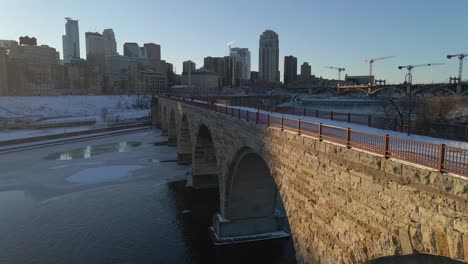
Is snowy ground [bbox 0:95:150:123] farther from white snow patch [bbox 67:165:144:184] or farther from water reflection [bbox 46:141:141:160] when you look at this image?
white snow patch [bbox 67:165:144:184]

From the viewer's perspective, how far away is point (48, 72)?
18862 cm

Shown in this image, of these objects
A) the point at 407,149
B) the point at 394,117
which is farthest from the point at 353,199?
the point at 394,117

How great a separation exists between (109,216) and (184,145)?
19228 mm

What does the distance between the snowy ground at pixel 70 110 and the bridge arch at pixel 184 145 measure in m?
43.1

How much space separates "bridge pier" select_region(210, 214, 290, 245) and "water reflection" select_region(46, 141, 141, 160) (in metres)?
31.9

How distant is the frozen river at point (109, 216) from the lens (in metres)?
20.5

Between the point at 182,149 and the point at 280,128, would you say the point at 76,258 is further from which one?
the point at 182,149

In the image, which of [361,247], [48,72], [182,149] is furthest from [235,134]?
[48,72]

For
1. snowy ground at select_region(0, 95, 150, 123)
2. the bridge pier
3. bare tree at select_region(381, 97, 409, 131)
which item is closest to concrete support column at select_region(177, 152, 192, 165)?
the bridge pier

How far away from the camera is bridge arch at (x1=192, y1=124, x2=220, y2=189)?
33156 millimetres

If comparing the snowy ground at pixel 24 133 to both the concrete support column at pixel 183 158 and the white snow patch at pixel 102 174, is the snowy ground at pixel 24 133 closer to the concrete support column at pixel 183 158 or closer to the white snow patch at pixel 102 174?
the white snow patch at pixel 102 174

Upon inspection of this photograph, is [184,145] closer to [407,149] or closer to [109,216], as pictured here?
[109,216]

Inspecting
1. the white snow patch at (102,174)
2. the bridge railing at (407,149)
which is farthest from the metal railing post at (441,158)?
the white snow patch at (102,174)

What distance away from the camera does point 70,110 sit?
357ft
